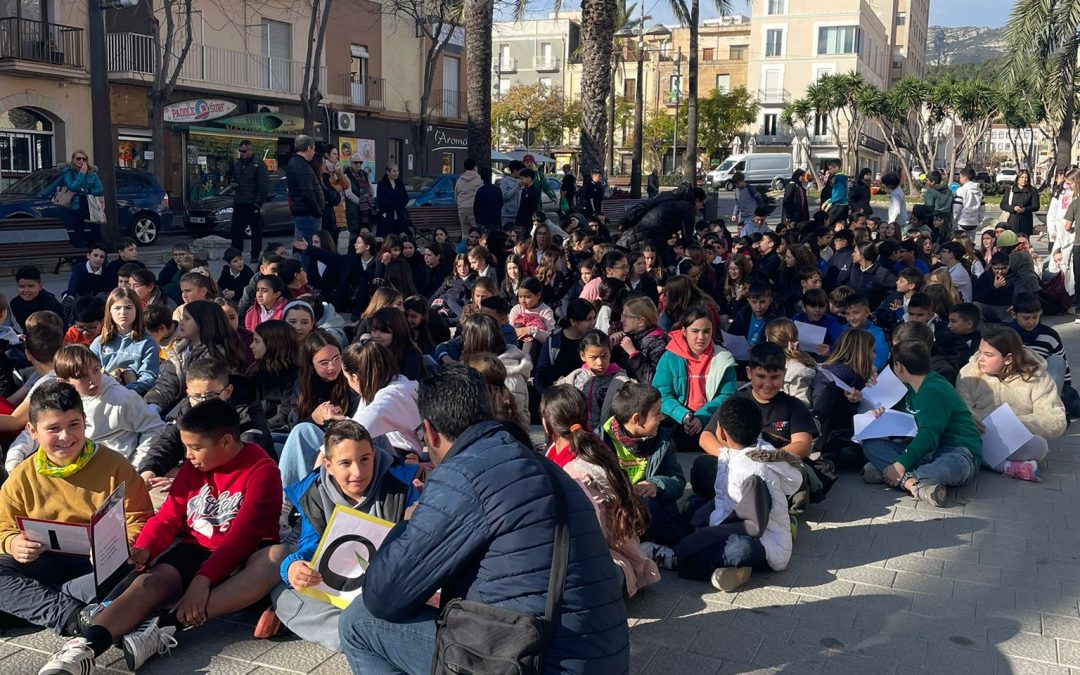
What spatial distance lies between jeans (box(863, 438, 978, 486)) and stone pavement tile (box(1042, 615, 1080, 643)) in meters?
1.67

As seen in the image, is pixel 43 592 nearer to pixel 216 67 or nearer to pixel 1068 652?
pixel 1068 652

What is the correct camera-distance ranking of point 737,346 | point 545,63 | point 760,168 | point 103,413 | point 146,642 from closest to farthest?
1. point 146,642
2. point 103,413
3. point 737,346
4. point 760,168
5. point 545,63

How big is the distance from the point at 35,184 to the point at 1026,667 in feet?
64.5

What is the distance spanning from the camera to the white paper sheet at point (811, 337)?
8.96 m

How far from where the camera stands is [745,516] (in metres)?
5.29

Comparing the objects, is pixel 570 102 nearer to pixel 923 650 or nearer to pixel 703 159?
pixel 703 159

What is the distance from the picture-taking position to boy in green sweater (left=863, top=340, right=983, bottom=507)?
6.58 metres

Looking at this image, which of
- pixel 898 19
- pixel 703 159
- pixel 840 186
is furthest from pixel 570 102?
pixel 840 186

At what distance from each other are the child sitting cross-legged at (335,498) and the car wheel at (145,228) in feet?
57.0

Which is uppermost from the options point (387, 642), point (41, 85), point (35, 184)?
point (41, 85)

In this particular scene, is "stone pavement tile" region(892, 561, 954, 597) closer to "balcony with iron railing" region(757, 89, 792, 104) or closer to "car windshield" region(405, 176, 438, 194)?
"car windshield" region(405, 176, 438, 194)

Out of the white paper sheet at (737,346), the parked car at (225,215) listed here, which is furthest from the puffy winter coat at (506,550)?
the parked car at (225,215)

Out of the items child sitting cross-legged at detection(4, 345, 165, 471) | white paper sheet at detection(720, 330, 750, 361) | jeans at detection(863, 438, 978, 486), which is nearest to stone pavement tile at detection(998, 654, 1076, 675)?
jeans at detection(863, 438, 978, 486)

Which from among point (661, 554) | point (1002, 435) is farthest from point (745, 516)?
point (1002, 435)
